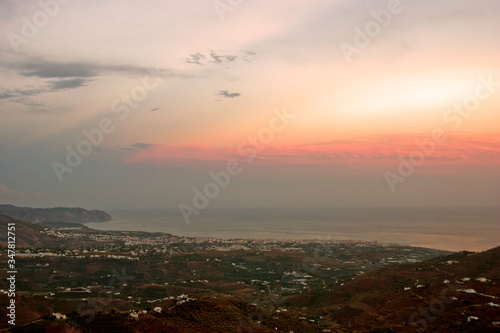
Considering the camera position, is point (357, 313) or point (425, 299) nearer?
point (425, 299)

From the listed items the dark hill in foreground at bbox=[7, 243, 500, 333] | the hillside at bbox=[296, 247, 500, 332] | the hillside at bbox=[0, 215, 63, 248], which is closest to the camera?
the dark hill in foreground at bbox=[7, 243, 500, 333]

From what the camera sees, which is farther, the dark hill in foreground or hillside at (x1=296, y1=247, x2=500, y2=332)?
hillside at (x1=296, y1=247, x2=500, y2=332)

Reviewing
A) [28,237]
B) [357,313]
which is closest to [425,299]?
[357,313]

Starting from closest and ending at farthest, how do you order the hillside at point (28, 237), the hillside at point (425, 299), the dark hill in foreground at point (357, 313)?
the dark hill in foreground at point (357, 313), the hillside at point (425, 299), the hillside at point (28, 237)

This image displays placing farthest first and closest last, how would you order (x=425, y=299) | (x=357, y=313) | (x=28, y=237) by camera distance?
(x=28, y=237) < (x=357, y=313) < (x=425, y=299)

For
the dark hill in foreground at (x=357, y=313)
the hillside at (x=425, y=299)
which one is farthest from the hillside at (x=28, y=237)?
the hillside at (x=425, y=299)

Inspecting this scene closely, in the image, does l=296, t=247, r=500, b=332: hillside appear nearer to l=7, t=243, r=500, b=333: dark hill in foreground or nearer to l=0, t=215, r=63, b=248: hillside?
l=7, t=243, r=500, b=333: dark hill in foreground

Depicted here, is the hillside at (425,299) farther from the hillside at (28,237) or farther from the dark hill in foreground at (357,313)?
A: the hillside at (28,237)

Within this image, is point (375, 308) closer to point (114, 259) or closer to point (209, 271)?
point (209, 271)

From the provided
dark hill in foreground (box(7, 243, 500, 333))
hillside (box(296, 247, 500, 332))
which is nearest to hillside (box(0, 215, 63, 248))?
dark hill in foreground (box(7, 243, 500, 333))

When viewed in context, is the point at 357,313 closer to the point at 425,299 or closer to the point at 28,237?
the point at 425,299

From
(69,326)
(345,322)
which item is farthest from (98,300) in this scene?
(345,322)
